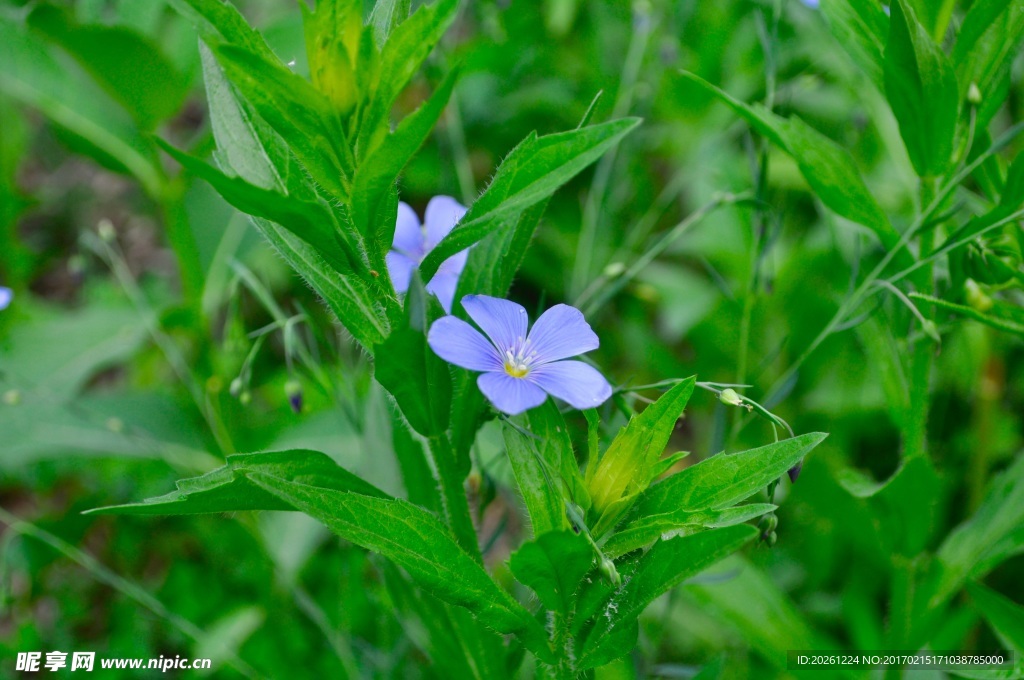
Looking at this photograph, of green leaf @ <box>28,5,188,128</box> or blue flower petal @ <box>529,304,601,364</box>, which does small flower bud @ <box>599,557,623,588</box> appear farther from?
green leaf @ <box>28,5,188,128</box>

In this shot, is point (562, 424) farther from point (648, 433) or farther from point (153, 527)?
point (153, 527)

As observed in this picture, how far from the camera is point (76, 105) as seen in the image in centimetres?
211

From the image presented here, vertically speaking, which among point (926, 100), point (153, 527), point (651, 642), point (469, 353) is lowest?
point (153, 527)

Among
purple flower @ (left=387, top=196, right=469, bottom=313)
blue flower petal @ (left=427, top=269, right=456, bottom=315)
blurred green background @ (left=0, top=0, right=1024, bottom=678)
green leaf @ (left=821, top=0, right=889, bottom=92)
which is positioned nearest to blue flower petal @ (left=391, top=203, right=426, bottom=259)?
purple flower @ (left=387, top=196, right=469, bottom=313)

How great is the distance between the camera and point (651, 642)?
1.52m

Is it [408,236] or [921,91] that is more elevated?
[921,91]

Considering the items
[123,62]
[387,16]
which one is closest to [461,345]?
[387,16]

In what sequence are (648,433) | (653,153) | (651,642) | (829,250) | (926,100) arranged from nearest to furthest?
(648,433) < (926,100) < (651,642) < (829,250) < (653,153)

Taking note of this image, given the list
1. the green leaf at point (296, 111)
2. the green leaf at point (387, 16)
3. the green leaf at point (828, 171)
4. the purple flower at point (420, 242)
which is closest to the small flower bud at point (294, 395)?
the purple flower at point (420, 242)

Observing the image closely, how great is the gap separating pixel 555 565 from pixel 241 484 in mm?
362

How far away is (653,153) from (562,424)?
2.11 m

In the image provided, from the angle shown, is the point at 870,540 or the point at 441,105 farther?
the point at 870,540

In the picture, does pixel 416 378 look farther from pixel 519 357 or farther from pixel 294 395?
pixel 294 395

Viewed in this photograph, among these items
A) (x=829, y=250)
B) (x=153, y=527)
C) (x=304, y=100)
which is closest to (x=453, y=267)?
(x=304, y=100)
